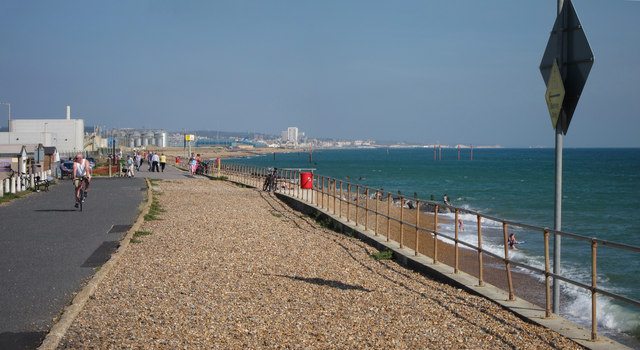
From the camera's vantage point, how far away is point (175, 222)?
14125 millimetres

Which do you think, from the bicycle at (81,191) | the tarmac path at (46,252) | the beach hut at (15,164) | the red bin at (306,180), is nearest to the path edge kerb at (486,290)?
the tarmac path at (46,252)

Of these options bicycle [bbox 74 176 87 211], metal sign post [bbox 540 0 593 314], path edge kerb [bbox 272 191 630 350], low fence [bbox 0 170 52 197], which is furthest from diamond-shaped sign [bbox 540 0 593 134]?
low fence [bbox 0 170 52 197]

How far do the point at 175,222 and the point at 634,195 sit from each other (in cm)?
4822

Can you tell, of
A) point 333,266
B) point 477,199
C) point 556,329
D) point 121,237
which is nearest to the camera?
point 556,329

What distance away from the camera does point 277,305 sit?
6797mm

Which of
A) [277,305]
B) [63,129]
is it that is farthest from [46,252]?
[63,129]

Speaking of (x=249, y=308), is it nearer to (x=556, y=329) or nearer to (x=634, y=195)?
(x=556, y=329)

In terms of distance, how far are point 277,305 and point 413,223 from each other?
2052 cm

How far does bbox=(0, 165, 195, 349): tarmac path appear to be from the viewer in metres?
6.05

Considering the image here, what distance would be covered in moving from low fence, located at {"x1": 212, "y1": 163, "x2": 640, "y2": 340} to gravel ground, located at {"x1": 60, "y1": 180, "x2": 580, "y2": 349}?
0.57 m

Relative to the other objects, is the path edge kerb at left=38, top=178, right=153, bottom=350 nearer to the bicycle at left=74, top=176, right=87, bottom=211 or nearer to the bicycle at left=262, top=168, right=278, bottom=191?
the bicycle at left=74, top=176, right=87, bottom=211

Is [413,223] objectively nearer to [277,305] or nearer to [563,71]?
[277,305]

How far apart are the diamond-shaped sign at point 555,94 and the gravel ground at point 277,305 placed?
211 cm

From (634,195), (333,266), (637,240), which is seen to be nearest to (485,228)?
(637,240)
